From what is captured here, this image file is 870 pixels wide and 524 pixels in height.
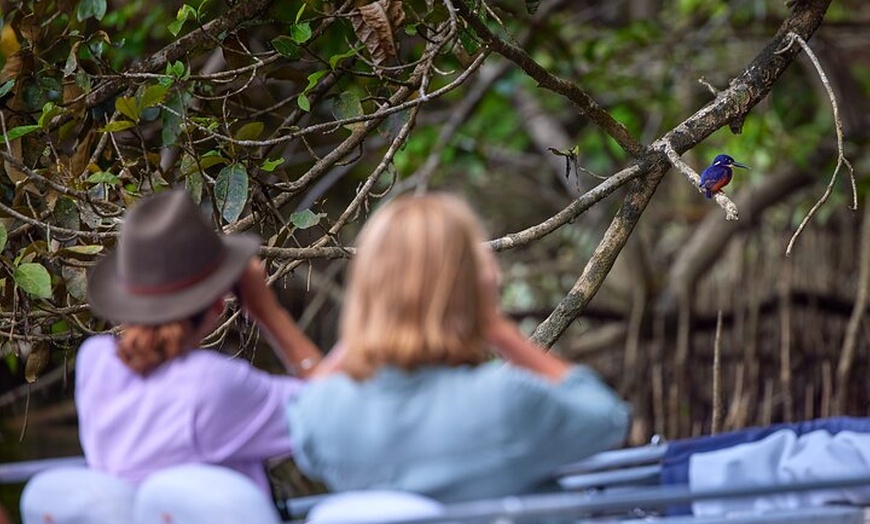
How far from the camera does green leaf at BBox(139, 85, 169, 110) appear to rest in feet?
10.6

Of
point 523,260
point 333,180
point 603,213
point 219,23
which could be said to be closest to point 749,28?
point 603,213

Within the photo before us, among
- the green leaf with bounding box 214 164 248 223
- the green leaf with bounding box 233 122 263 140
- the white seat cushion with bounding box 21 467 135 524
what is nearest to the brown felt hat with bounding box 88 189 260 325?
the white seat cushion with bounding box 21 467 135 524

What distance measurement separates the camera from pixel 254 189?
344cm

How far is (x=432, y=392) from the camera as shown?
6.09 ft

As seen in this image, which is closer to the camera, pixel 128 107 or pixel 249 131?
pixel 128 107

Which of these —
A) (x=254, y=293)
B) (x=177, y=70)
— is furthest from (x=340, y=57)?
(x=254, y=293)

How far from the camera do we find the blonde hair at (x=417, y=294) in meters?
1.84

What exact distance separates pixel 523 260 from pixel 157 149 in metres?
4.78

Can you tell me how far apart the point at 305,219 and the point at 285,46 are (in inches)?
17.0

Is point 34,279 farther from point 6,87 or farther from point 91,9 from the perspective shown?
point 91,9

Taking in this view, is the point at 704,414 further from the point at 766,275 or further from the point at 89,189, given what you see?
the point at 89,189

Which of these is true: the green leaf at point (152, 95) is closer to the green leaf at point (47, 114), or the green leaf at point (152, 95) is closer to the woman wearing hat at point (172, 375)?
the green leaf at point (47, 114)

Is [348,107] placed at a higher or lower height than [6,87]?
higher

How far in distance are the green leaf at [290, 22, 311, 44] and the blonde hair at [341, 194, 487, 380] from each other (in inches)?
60.1
